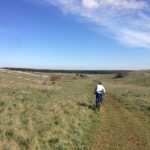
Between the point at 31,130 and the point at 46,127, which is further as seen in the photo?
the point at 46,127

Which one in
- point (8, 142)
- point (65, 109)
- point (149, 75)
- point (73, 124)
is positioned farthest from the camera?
point (149, 75)

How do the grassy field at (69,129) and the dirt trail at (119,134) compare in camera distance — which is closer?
the grassy field at (69,129)

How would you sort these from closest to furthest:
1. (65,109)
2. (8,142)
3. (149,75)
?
1. (8,142)
2. (65,109)
3. (149,75)

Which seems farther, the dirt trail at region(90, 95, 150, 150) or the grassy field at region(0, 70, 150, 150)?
the dirt trail at region(90, 95, 150, 150)

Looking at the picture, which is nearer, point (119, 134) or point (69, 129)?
point (119, 134)

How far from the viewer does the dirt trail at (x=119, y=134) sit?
13590 mm

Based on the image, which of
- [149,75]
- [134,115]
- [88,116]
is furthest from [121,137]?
[149,75]

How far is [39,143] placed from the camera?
12.8m

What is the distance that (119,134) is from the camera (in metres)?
15.6

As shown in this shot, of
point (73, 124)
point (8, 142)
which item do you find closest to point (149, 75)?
point (73, 124)

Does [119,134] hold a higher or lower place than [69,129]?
lower

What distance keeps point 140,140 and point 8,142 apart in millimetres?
5651

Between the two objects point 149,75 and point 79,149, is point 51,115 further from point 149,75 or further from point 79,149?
point 149,75

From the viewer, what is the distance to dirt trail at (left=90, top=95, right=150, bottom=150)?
13590 millimetres
